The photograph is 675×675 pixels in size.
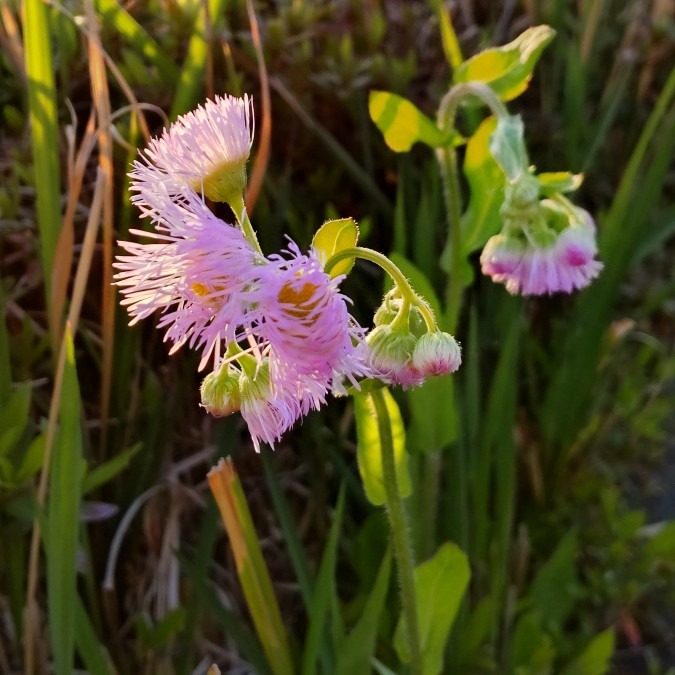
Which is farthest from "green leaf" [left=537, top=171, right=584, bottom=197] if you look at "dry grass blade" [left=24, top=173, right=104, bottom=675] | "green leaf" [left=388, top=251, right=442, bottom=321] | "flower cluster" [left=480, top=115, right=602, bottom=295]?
"dry grass blade" [left=24, top=173, right=104, bottom=675]

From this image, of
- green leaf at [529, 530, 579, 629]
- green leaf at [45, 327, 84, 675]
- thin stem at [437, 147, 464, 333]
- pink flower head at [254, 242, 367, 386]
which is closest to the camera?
pink flower head at [254, 242, 367, 386]

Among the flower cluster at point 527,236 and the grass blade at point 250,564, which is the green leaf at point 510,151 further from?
the grass blade at point 250,564

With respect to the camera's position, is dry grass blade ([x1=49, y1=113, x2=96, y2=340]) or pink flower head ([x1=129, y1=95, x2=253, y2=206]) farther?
dry grass blade ([x1=49, y1=113, x2=96, y2=340])

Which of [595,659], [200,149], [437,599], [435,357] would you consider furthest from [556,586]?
[200,149]

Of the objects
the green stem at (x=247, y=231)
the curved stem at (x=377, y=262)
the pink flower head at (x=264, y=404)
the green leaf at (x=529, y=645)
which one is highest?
the green stem at (x=247, y=231)

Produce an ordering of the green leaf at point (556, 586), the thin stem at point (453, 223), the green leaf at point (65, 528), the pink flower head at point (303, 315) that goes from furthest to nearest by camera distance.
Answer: the green leaf at point (556, 586) → the thin stem at point (453, 223) → the green leaf at point (65, 528) → the pink flower head at point (303, 315)

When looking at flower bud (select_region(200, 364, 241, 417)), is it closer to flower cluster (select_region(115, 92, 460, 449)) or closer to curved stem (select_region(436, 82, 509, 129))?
flower cluster (select_region(115, 92, 460, 449))

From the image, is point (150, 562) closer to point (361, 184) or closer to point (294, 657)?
point (294, 657)

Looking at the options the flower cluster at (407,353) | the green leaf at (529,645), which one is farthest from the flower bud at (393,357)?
the green leaf at (529,645)
